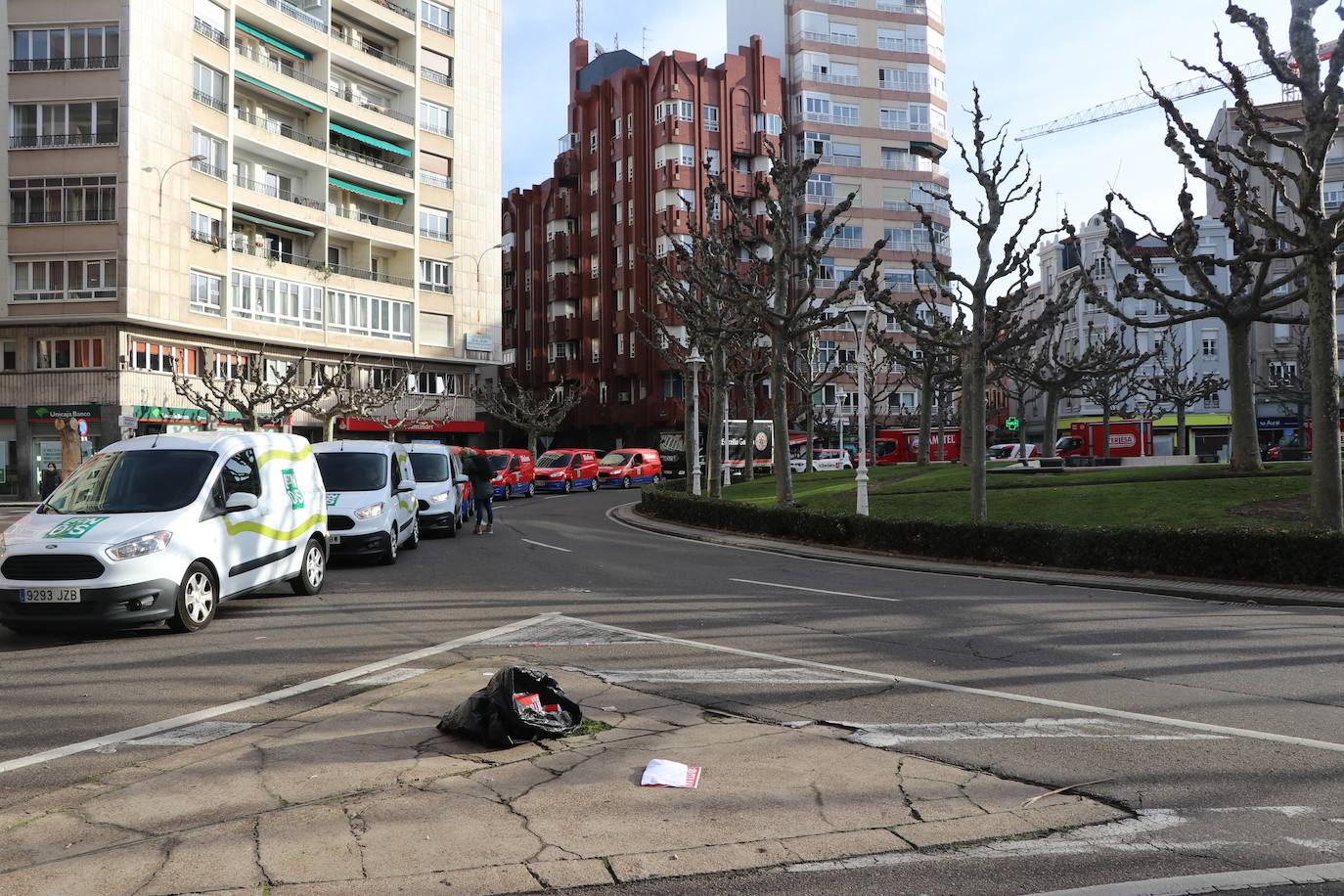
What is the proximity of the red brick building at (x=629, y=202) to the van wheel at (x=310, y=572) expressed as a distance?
160 ft

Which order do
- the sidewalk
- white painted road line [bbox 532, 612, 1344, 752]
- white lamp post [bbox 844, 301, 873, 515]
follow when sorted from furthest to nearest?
white lamp post [bbox 844, 301, 873, 515] < white painted road line [bbox 532, 612, 1344, 752] < the sidewalk

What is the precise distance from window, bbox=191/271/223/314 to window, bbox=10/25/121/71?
8.89m

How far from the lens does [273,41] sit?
48562mm

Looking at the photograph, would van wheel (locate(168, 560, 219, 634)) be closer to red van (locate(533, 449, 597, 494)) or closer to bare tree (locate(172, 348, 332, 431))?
bare tree (locate(172, 348, 332, 431))

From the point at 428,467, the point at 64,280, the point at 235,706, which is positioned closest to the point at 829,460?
the point at 64,280

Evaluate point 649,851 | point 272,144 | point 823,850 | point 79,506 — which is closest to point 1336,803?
point 823,850

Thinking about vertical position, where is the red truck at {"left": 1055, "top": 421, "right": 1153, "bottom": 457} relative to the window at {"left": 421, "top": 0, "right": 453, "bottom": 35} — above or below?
below

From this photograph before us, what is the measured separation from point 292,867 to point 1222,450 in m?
65.6

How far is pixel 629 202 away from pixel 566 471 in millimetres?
28814

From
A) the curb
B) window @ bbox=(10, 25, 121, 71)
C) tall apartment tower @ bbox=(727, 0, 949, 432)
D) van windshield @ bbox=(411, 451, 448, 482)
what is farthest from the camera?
tall apartment tower @ bbox=(727, 0, 949, 432)

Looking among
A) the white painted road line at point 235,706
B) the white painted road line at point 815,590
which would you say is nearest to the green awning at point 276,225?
the white painted road line at point 815,590

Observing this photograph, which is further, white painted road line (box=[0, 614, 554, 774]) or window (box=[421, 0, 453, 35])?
window (box=[421, 0, 453, 35])

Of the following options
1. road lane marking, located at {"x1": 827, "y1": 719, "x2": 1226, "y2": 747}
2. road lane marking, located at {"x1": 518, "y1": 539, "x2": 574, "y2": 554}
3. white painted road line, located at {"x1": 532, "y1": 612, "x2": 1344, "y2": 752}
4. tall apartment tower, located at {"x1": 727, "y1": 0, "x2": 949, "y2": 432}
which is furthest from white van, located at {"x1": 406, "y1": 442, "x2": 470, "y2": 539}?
tall apartment tower, located at {"x1": 727, "y1": 0, "x2": 949, "y2": 432}

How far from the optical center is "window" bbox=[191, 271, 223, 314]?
4366cm
